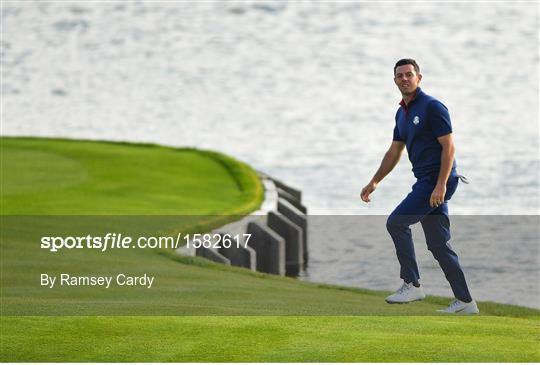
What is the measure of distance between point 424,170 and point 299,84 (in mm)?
77201

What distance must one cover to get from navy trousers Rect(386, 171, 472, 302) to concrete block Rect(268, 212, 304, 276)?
61.7 ft

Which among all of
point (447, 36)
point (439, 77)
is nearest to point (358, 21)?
point (447, 36)

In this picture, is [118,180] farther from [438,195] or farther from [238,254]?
[438,195]

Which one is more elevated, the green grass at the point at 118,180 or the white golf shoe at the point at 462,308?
the white golf shoe at the point at 462,308

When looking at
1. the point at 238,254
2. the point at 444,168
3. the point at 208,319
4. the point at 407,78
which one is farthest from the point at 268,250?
the point at 444,168

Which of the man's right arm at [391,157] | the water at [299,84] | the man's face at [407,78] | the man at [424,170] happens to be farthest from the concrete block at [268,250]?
the man's face at [407,78]

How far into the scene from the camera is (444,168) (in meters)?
8.31

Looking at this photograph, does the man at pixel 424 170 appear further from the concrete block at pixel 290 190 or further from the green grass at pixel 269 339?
the concrete block at pixel 290 190

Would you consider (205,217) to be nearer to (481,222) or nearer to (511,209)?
(481,222)

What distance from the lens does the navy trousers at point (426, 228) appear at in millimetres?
8484

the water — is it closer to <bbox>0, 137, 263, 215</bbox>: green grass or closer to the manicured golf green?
<bbox>0, 137, 263, 215</bbox>: green grass

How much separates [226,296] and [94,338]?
10.9 feet

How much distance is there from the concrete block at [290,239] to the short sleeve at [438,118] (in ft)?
63.3

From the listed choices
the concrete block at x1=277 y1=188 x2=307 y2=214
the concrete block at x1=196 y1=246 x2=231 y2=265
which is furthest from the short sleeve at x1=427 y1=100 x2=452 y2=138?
the concrete block at x1=277 y1=188 x2=307 y2=214
